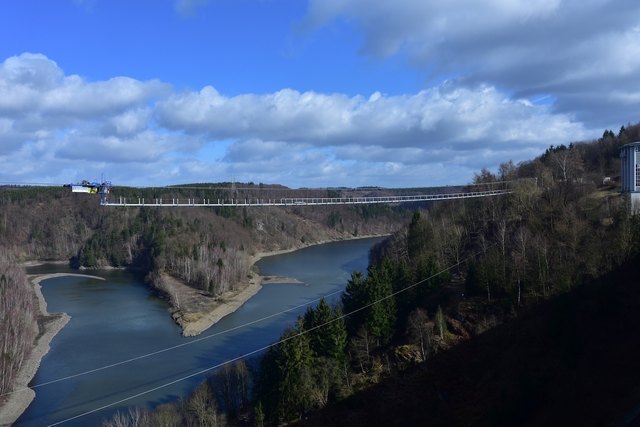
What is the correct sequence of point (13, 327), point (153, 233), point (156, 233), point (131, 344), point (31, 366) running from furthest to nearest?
point (153, 233)
point (156, 233)
point (131, 344)
point (13, 327)
point (31, 366)

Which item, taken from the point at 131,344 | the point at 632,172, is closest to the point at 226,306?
the point at 131,344

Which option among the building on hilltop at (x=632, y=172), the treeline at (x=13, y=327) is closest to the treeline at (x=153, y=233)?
the treeline at (x=13, y=327)

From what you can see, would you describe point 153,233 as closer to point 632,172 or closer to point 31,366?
point 31,366

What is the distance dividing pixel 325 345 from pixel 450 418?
3373mm

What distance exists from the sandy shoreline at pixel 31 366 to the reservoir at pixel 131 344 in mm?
217

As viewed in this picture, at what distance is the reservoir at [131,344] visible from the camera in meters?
13.0

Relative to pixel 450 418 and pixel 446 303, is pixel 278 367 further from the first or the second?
pixel 446 303

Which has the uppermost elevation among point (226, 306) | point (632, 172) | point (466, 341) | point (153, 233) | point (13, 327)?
point (632, 172)

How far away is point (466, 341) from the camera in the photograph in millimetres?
11250

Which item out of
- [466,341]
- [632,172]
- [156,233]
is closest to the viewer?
[466,341]

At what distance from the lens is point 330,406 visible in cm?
1045

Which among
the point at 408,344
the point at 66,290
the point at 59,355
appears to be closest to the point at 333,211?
the point at 66,290

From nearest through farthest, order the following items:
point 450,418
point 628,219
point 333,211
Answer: point 450,418 → point 628,219 → point 333,211

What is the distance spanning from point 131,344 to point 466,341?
11919mm
